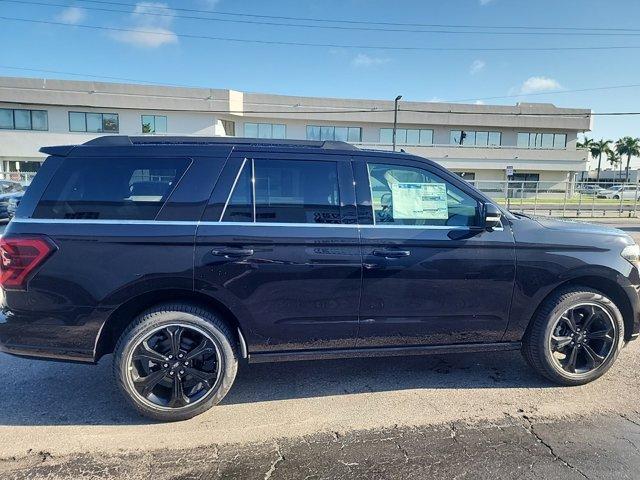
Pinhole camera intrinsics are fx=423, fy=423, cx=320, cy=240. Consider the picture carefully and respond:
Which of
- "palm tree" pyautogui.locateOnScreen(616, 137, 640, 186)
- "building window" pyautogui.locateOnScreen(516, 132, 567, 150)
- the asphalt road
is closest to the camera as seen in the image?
the asphalt road

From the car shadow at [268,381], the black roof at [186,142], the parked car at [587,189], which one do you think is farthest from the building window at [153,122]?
the black roof at [186,142]

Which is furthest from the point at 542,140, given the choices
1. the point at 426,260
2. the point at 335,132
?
the point at 426,260

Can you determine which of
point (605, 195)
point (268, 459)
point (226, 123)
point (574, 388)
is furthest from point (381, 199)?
point (226, 123)

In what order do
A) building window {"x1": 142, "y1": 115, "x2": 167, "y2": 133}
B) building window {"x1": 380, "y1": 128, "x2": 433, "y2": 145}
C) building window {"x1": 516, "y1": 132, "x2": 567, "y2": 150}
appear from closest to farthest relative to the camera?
building window {"x1": 142, "y1": 115, "x2": 167, "y2": 133}
building window {"x1": 380, "y1": 128, "x2": 433, "y2": 145}
building window {"x1": 516, "y1": 132, "x2": 567, "y2": 150}

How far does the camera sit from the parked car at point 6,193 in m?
13.3

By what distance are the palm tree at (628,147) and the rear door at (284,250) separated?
9310 cm

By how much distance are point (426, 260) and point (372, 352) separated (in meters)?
0.82

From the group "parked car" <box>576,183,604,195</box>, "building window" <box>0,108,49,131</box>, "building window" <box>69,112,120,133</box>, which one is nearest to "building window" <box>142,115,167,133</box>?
"building window" <box>69,112,120,133</box>

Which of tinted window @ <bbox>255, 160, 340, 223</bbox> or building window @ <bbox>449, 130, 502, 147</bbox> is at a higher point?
building window @ <bbox>449, 130, 502, 147</bbox>

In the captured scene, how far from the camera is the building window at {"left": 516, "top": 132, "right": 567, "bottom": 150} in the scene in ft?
138

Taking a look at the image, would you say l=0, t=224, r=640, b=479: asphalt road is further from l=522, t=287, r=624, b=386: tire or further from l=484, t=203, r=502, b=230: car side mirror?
l=484, t=203, r=502, b=230: car side mirror

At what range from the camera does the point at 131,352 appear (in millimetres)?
2930

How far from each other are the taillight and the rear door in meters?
1.00

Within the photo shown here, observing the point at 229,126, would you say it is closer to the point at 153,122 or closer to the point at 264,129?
the point at 264,129
